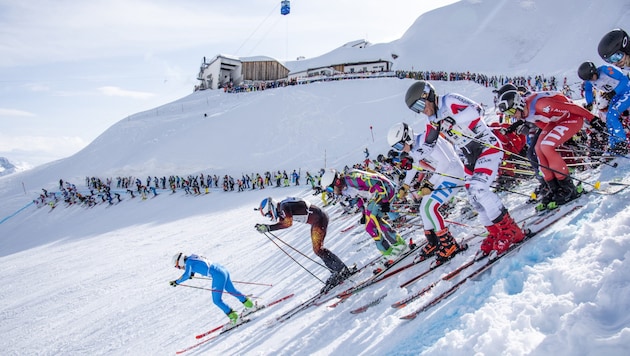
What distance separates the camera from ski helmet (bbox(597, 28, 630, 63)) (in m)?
5.25

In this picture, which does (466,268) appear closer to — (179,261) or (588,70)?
(588,70)

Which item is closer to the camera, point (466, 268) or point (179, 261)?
point (466, 268)

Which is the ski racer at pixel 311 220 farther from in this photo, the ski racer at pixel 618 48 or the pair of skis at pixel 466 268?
the ski racer at pixel 618 48

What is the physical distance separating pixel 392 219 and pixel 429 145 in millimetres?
3470

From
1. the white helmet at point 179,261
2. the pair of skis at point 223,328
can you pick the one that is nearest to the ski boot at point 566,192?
the pair of skis at point 223,328

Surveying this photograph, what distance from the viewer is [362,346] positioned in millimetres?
4105

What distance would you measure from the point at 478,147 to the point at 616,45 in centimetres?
254

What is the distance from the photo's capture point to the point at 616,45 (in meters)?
5.29

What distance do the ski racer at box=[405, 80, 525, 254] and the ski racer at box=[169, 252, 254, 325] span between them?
14.6ft

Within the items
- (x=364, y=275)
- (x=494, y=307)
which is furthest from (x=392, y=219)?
(x=494, y=307)

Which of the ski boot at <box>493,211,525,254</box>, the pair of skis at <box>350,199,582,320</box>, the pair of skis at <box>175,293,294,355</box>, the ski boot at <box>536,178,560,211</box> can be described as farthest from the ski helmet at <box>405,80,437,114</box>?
the pair of skis at <box>175,293,294,355</box>

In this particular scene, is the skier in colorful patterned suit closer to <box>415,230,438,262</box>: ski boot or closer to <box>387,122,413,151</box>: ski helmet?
<box>415,230,438,262</box>: ski boot

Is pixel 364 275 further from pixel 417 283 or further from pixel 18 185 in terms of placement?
pixel 18 185

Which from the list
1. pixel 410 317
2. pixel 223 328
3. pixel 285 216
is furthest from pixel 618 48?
pixel 223 328
